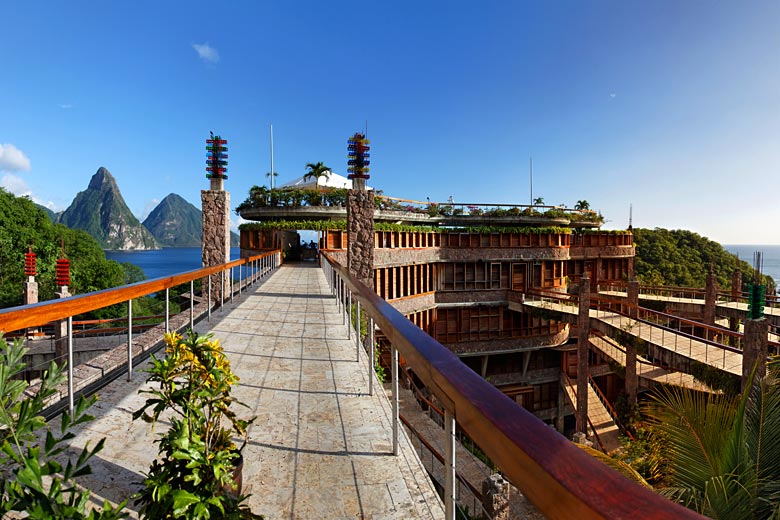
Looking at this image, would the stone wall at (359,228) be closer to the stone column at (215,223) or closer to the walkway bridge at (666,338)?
the stone column at (215,223)

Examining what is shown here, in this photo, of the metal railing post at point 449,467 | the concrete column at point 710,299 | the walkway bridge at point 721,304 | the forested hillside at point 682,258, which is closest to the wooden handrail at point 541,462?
the metal railing post at point 449,467

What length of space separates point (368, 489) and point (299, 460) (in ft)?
2.04

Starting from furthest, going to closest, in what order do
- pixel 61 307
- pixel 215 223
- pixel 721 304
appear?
pixel 721 304
pixel 215 223
pixel 61 307

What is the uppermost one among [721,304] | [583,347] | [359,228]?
[359,228]

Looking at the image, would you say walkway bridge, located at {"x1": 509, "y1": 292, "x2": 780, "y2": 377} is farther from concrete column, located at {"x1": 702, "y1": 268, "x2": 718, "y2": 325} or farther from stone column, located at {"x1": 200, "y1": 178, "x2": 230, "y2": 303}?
stone column, located at {"x1": 200, "y1": 178, "x2": 230, "y2": 303}

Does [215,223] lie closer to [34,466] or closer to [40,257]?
[34,466]

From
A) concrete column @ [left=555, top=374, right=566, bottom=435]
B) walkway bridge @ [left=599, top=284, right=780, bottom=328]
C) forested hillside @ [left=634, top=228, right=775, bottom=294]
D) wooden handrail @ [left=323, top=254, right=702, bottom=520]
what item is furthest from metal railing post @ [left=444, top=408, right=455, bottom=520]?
forested hillside @ [left=634, top=228, right=775, bottom=294]

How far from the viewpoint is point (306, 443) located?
299 cm

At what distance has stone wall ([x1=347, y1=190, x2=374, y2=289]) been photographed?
15.5 meters

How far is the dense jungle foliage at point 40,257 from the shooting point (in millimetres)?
28297

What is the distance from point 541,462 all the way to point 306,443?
261 centimetres

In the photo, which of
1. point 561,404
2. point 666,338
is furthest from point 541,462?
point 561,404

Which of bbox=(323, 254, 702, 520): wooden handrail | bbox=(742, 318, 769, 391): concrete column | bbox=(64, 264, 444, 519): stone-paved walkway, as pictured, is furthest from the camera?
bbox=(742, 318, 769, 391): concrete column

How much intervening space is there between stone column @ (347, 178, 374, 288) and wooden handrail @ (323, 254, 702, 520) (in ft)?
46.7
